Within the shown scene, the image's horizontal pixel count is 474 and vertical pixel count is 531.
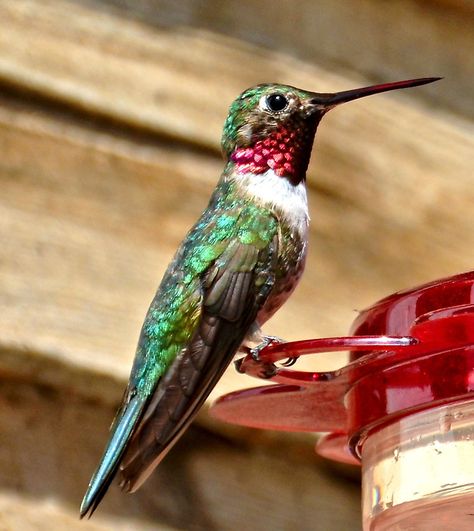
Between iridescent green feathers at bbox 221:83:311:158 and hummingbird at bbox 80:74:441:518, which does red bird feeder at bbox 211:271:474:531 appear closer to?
hummingbird at bbox 80:74:441:518

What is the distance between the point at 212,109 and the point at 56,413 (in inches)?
30.9

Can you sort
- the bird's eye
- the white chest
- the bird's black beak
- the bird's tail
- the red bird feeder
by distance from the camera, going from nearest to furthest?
the red bird feeder → the bird's tail → the bird's black beak → the white chest → the bird's eye

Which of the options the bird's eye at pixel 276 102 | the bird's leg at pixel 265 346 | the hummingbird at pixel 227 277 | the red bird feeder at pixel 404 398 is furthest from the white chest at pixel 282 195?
the red bird feeder at pixel 404 398

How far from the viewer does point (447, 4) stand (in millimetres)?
2855

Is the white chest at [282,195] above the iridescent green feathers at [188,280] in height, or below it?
above

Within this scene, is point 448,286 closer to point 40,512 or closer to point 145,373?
point 145,373

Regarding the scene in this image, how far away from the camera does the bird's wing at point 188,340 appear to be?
1.74m

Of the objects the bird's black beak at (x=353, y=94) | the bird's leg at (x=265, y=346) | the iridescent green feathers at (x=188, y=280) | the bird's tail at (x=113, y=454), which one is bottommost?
the bird's tail at (x=113, y=454)

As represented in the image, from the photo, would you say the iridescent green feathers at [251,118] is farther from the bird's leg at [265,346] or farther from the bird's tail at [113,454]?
the bird's tail at [113,454]

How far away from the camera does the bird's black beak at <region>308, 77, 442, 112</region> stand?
198 cm

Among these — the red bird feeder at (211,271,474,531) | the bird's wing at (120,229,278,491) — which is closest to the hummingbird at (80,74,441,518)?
the bird's wing at (120,229,278,491)

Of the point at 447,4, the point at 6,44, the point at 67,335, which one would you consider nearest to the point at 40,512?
the point at 67,335

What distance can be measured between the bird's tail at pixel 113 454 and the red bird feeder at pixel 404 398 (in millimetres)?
143

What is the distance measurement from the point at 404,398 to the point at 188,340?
0.49 meters
